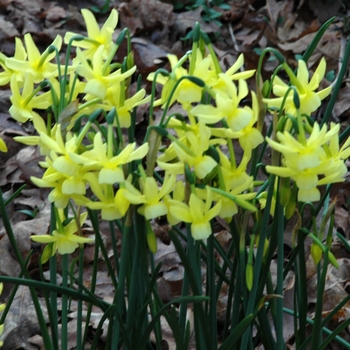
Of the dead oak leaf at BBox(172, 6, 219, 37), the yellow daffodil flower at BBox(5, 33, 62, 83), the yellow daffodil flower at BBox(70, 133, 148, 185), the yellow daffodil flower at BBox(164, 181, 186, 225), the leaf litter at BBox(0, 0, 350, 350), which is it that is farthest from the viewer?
the dead oak leaf at BBox(172, 6, 219, 37)

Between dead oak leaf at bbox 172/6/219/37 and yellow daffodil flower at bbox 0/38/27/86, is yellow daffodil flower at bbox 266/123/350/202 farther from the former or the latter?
dead oak leaf at bbox 172/6/219/37

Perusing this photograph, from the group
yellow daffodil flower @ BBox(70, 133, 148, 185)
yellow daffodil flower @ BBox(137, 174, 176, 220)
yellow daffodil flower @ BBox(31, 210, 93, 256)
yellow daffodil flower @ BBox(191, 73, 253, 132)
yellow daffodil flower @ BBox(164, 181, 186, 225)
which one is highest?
yellow daffodil flower @ BBox(191, 73, 253, 132)

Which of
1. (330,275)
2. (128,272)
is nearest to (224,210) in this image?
(128,272)

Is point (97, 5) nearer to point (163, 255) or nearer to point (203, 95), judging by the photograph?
point (163, 255)

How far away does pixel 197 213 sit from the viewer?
1.10 meters

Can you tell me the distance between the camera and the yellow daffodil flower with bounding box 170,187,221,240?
1090 mm

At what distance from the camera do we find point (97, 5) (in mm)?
4047

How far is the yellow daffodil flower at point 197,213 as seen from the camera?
109cm

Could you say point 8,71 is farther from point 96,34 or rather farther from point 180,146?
point 180,146

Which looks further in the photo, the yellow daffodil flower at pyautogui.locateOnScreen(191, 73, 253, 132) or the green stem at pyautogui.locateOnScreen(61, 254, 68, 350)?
the green stem at pyautogui.locateOnScreen(61, 254, 68, 350)

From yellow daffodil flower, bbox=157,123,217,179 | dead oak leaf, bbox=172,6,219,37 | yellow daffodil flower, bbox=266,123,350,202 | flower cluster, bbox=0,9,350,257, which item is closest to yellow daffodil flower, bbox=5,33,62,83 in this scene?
flower cluster, bbox=0,9,350,257

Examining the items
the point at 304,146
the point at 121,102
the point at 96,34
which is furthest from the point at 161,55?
the point at 304,146

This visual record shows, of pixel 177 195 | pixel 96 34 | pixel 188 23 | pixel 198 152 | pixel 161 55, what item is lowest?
pixel 161 55

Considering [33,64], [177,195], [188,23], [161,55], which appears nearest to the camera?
[177,195]
